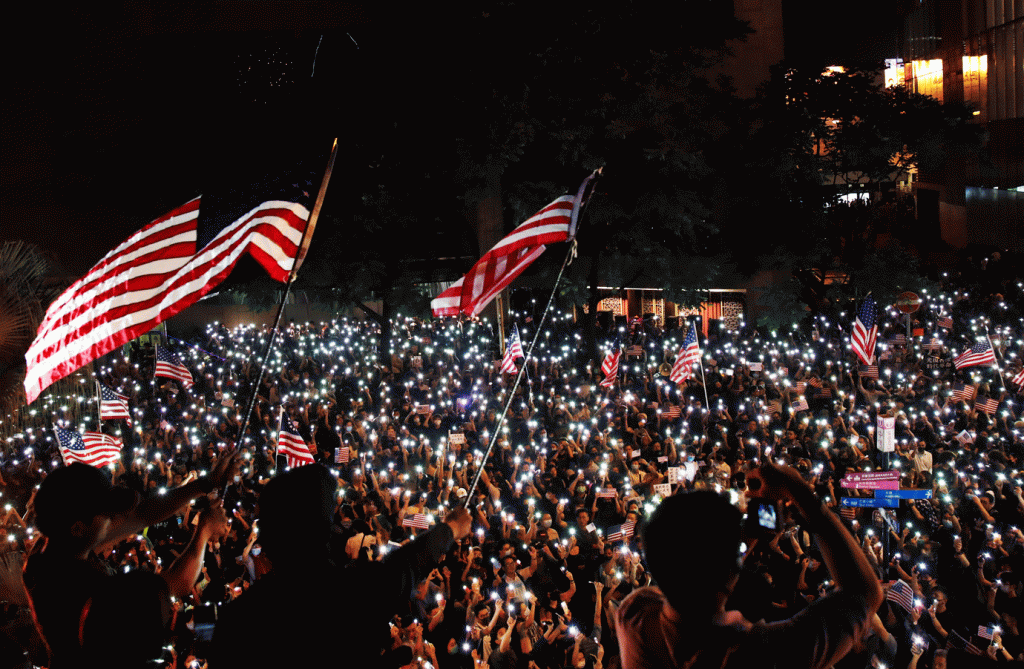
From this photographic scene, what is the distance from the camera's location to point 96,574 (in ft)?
Result: 9.27

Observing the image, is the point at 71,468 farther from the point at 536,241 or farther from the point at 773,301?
the point at 773,301

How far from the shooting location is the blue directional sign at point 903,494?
8.33 m

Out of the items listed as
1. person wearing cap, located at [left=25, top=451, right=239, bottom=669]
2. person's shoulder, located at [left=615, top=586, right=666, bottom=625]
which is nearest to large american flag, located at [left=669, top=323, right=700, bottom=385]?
person wearing cap, located at [left=25, top=451, right=239, bottom=669]

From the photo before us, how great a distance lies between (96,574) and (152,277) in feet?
11.3

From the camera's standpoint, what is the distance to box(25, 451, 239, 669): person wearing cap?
99.1 inches

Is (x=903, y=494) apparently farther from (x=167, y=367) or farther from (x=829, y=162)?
(x=829, y=162)

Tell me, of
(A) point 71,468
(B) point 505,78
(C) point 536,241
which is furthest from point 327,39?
(A) point 71,468

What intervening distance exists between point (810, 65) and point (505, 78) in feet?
31.6

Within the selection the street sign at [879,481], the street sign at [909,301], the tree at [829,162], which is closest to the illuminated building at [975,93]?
the tree at [829,162]

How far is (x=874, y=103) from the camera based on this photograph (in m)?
22.8

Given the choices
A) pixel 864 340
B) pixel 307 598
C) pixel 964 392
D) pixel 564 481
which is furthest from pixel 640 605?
pixel 864 340

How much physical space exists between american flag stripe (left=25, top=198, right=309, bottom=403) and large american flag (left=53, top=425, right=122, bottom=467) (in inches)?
224

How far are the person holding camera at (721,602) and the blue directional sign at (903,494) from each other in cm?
722

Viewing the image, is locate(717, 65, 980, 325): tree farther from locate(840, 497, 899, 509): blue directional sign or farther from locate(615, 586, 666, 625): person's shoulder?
locate(615, 586, 666, 625): person's shoulder
